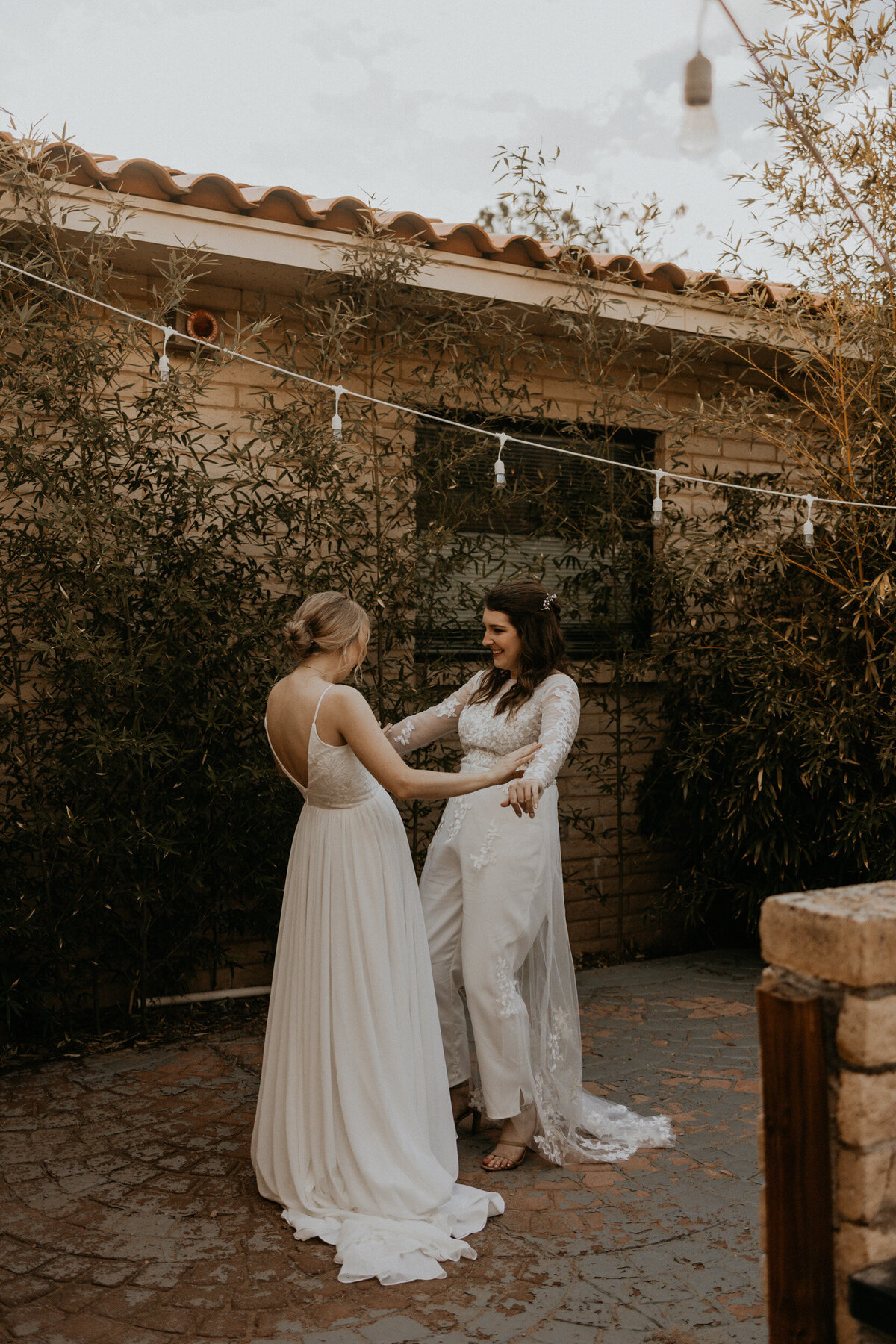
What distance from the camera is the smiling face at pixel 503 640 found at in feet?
11.9

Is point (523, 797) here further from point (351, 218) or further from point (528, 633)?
point (351, 218)

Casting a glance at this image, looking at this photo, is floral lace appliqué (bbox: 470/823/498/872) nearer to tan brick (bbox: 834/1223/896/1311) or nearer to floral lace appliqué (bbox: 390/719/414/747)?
floral lace appliqué (bbox: 390/719/414/747)

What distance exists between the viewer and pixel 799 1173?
1.65 m

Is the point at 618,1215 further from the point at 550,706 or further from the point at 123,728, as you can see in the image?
the point at 123,728

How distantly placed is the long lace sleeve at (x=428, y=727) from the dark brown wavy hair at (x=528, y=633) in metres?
0.21

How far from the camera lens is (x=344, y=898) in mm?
3104

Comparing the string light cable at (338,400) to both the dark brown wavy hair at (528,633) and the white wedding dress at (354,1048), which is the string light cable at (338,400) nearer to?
the dark brown wavy hair at (528,633)

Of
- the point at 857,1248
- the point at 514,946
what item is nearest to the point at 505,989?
the point at 514,946

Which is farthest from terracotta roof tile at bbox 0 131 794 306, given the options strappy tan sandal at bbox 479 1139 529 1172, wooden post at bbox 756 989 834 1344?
wooden post at bbox 756 989 834 1344

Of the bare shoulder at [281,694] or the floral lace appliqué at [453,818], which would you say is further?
the floral lace appliqué at [453,818]

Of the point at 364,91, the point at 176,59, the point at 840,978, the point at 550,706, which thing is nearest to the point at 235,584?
the point at 550,706

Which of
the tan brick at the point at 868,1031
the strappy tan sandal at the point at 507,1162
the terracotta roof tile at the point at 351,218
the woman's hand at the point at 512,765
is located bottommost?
the strappy tan sandal at the point at 507,1162

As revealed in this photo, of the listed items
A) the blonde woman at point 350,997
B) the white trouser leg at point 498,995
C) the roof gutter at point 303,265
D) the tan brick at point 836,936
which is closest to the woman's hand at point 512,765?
the blonde woman at point 350,997

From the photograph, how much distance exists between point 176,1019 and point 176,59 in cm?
1216
